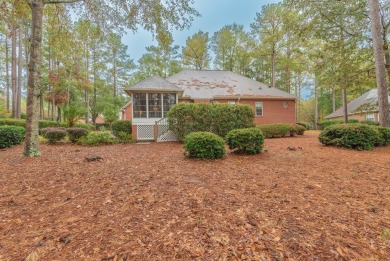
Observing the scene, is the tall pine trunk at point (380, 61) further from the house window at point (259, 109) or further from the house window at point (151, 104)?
the house window at point (151, 104)

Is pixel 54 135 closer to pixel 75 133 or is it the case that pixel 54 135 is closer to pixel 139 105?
pixel 75 133

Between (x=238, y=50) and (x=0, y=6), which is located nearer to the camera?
(x=0, y=6)

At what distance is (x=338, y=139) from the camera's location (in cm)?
659

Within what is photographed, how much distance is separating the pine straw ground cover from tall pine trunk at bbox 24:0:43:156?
3.59 ft

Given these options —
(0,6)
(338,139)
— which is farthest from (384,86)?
(0,6)

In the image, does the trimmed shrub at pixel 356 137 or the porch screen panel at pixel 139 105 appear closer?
the trimmed shrub at pixel 356 137

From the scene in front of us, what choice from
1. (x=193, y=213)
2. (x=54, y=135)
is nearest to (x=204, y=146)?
(x=193, y=213)

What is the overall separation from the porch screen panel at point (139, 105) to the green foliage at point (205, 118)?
288 cm

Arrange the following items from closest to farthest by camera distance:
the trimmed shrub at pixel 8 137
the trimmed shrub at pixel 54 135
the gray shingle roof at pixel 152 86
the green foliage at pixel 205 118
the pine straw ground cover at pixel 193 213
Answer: the pine straw ground cover at pixel 193 213 < the trimmed shrub at pixel 8 137 < the trimmed shrub at pixel 54 135 < the green foliage at pixel 205 118 < the gray shingle roof at pixel 152 86

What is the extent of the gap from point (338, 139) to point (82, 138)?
11.0 meters

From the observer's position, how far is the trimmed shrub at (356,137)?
630cm

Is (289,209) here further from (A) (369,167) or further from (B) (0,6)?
(B) (0,6)

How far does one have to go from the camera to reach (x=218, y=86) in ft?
54.0

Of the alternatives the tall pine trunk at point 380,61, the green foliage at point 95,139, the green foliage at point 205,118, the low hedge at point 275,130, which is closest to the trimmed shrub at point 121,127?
the green foliage at point 95,139
